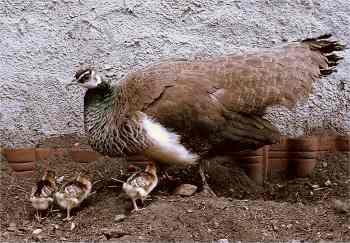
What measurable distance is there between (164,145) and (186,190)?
1.05 ft

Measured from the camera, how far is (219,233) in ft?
10.1

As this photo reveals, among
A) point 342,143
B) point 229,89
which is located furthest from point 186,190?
point 342,143

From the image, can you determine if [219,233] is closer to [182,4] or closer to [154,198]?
[154,198]

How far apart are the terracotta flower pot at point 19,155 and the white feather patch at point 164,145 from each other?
92 centimetres

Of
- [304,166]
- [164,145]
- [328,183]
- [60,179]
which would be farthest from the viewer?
[304,166]

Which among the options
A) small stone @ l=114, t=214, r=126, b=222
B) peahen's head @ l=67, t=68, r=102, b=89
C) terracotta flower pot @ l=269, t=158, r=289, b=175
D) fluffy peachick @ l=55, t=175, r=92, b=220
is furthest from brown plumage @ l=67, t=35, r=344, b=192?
terracotta flower pot @ l=269, t=158, r=289, b=175

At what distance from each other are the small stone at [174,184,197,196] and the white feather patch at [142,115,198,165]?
0.17 meters

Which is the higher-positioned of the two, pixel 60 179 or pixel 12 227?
pixel 60 179

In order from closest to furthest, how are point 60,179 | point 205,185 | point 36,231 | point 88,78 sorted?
point 36,231
point 88,78
point 205,185
point 60,179

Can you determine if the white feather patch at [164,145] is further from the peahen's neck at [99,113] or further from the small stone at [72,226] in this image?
the small stone at [72,226]

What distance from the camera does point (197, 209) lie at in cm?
327

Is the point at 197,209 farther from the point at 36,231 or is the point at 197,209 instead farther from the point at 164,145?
the point at 36,231

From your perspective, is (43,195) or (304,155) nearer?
(43,195)

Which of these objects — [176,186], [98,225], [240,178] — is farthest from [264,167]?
[98,225]
